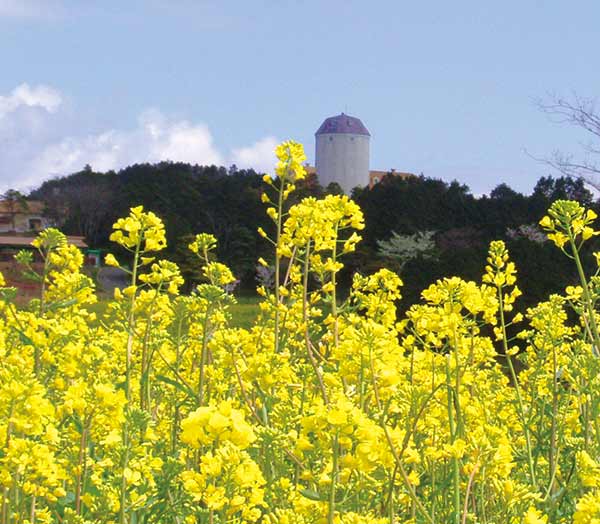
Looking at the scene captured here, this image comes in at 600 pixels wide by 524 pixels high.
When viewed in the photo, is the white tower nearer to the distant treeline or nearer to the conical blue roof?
the conical blue roof

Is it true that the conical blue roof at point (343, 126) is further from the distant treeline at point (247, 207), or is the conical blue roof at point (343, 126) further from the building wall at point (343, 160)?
the distant treeline at point (247, 207)

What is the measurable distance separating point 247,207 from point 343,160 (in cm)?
2322

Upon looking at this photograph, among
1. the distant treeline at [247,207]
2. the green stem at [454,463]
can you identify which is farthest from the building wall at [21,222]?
the green stem at [454,463]

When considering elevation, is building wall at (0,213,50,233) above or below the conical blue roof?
below

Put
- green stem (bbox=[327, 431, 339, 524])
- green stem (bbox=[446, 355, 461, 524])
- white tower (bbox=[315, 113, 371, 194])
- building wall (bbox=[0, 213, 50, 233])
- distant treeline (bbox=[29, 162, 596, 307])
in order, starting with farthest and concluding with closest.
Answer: white tower (bbox=[315, 113, 371, 194]) < building wall (bbox=[0, 213, 50, 233]) < distant treeline (bbox=[29, 162, 596, 307]) < green stem (bbox=[446, 355, 461, 524]) < green stem (bbox=[327, 431, 339, 524])

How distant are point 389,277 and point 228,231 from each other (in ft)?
124

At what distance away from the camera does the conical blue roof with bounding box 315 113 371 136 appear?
67.9m

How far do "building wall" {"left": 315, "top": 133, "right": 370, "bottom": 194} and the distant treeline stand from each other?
15.3m

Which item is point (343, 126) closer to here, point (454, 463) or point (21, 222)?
point (21, 222)

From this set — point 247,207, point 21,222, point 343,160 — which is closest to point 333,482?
point 247,207

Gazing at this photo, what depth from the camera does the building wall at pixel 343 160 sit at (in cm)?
6644

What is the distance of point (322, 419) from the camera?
197cm

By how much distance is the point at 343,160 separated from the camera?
66.4 metres

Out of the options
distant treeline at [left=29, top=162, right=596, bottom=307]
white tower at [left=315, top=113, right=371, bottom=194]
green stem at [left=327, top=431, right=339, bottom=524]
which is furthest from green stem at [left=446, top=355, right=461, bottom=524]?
white tower at [left=315, top=113, right=371, bottom=194]
